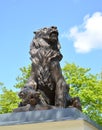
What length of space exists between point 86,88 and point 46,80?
17.8 metres

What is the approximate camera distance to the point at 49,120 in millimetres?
6305

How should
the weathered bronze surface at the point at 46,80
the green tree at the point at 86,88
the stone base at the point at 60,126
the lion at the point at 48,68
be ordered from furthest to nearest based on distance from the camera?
the green tree at the point at 86,88 → the lion at the point at 48,68 → the weathered bronze surface at the point at 46,80 → the stone base at the point at 60,126

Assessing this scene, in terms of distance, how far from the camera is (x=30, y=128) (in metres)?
6.45

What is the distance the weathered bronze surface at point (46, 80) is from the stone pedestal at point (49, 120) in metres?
0.18

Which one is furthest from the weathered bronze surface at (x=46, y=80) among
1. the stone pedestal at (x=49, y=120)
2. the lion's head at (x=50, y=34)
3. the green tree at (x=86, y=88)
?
the green tree at (x=86, y=88)

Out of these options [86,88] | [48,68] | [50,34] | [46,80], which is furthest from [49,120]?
[86,88]

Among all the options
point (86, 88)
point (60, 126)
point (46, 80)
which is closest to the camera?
point (60, 126)

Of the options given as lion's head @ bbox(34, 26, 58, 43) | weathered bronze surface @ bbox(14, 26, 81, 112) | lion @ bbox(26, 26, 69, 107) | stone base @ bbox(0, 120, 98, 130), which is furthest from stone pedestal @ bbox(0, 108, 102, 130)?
lion's head @ bbox(34, 26, 58, 43)

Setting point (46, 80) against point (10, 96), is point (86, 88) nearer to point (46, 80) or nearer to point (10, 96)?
point (10, 96)

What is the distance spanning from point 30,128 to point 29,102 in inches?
18.5

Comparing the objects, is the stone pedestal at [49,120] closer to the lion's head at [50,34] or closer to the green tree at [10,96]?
the lion's head at [50,34]

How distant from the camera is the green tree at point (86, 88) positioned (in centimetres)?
2383

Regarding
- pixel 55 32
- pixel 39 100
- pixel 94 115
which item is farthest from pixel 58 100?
pixel 94 115

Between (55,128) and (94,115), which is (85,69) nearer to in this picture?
(94,115)
